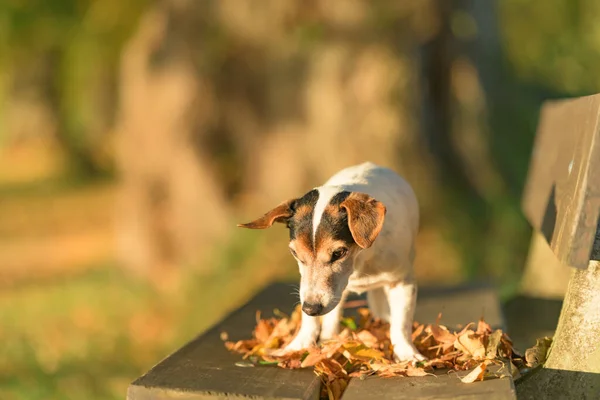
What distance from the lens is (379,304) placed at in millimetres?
4090

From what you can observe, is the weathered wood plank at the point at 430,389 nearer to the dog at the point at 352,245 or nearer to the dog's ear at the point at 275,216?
the dog at the point at 352,245

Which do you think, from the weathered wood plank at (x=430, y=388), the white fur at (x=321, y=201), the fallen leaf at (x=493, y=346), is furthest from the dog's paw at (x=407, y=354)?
the white fur at (x=321, y=201)

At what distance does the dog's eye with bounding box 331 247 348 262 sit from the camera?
10.4ft

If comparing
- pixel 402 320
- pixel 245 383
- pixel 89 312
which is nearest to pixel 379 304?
pixel 402 320

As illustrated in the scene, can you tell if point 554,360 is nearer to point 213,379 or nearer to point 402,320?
point 402,320

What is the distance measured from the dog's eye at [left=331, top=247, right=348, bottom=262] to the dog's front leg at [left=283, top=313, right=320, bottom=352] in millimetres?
512

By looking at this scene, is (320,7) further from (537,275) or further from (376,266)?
(376,266)

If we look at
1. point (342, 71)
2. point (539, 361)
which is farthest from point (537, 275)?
point (342, 71)

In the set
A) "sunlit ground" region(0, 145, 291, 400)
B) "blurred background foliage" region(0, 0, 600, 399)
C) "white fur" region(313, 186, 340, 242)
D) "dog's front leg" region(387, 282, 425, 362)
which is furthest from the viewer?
"blurred background foliage" region(0, 0, 600, 399)

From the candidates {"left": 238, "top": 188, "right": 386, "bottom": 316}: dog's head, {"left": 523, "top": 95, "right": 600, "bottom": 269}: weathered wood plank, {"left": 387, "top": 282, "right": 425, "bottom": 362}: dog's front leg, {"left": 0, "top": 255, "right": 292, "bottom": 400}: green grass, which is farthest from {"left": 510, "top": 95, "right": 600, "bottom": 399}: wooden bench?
{"left": 0, "top": 255, "right": 292, "bottom": 400}: green grass

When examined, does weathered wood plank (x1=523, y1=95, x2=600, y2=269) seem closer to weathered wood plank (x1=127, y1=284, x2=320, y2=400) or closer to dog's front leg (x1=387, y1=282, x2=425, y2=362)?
dog's front leg (x1=387, y1=282, x2=425, y2=362)

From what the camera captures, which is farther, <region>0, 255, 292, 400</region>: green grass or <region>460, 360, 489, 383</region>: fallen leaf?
<region>0, 255, 292, 400</region>: green grass

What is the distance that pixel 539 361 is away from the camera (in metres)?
3.52

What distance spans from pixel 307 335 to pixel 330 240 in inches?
25.0
